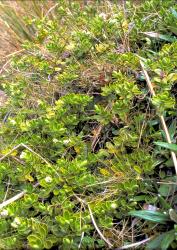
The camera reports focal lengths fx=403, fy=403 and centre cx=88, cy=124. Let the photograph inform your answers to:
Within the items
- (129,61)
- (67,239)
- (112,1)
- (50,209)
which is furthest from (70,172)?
(112,1)

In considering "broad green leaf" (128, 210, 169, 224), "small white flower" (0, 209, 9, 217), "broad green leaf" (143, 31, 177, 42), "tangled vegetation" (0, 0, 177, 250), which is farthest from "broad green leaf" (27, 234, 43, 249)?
"broad green leaf" (143, 31, 177, 42)

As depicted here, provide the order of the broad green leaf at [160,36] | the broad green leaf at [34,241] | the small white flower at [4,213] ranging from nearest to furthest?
the broad green leaf at [34,241] → the small white flower at [4,213] → the broad green leaf at [160,36]

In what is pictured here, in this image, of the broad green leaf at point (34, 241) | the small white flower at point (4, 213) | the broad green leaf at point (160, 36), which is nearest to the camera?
the broad green leaf at point (34, 241)

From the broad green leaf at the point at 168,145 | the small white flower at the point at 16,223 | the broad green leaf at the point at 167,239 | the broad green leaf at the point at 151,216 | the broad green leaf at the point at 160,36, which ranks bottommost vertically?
the broad green leaf at the point at 167,239

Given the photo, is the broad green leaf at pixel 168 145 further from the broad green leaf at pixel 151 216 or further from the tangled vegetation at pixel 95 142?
the broad green leaf at pixel 151 216

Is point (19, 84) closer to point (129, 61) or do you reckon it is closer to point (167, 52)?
point (129, 61)

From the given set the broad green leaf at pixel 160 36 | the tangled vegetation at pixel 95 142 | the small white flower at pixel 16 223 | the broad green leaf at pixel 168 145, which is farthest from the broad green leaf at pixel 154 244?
the broad green leaf at pixel 160 36

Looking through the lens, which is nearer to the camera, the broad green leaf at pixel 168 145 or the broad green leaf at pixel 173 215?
the broad green leaf at pixel 173 215

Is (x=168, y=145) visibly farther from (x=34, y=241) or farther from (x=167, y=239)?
(x=34, y=241)
